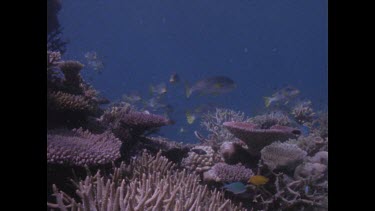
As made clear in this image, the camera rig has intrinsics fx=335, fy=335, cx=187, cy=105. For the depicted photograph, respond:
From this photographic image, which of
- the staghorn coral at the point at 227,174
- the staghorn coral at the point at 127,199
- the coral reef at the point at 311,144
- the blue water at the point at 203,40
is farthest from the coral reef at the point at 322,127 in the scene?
the blue water at the point at 203,40

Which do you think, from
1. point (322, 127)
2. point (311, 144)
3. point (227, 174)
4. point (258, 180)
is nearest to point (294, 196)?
point (258, 180)

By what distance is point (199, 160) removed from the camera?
19.2ft

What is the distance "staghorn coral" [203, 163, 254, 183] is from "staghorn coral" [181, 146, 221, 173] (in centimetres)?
29

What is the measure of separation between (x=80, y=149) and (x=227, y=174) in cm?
223

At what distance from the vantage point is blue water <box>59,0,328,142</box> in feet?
232

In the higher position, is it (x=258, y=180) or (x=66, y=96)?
(x=66, y=96)

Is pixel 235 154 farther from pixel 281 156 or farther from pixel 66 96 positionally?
pixel 66 96

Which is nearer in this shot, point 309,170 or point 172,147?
point 309,170

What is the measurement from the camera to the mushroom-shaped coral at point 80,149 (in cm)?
413

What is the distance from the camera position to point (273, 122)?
9.73 metres

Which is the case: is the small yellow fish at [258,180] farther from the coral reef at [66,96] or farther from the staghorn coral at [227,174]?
the coral reef at [66,96]
